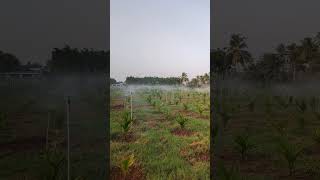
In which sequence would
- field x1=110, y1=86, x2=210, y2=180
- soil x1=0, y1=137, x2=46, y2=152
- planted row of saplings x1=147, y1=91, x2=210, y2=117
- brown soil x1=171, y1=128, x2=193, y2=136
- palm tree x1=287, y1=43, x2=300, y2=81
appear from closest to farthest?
field x1=110, y1=86, x2=210, y2=180, soil x1=0, y1=137, x2=46, y2=152, brown soil x1=171, y1=128, x2=193, y2=136, planted row of saplings x1=147, y1=91, x2=210, y2=117, palm tree x1=287, y1=43, x2=300, y2=81

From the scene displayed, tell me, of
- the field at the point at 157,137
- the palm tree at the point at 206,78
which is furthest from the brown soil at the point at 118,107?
the palm tree at the point at 206,78

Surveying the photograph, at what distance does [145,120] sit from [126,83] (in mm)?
834

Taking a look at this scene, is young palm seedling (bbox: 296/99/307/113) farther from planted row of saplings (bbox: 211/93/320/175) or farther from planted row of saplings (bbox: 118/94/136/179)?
planted row of saplings (bbox: 118/94/136/179)

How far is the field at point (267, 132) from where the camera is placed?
4.09 m

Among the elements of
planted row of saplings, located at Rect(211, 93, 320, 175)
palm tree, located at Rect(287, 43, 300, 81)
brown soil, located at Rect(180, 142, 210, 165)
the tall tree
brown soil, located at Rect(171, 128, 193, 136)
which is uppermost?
palm tree, located at Rect(287, 43, 300, 81)

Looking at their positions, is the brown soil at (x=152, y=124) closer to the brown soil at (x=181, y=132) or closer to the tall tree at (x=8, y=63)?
the brown soil at (x=181, y=132)

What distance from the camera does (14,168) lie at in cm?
402

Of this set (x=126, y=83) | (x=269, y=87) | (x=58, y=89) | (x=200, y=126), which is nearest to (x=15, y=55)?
(x=58, y=89)

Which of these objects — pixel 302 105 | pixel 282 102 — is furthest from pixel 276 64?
pixel 302 105

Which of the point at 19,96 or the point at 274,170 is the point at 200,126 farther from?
the point at 19,96

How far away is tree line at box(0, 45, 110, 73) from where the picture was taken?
17.1ft

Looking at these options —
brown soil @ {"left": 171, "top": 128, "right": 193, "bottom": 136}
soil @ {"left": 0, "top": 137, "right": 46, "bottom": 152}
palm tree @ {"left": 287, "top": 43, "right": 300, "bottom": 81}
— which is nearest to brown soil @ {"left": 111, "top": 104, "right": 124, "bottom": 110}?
brown soil @ {"left": 171, "top": 128, "right": 193, "bottom": 136}

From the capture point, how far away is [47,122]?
5.33 meters

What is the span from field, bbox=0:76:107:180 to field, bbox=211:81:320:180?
5.47 feet
